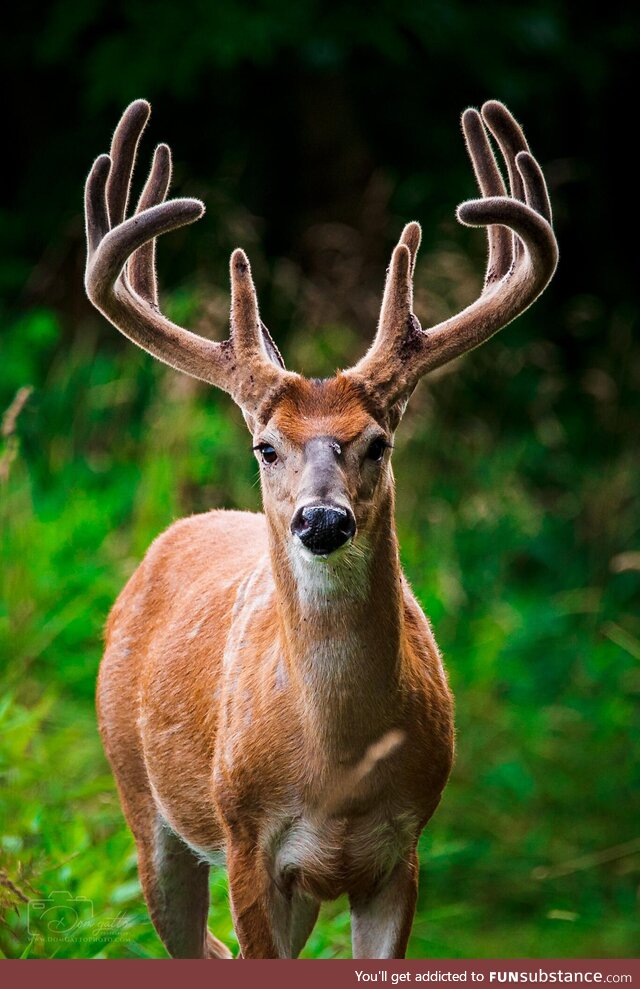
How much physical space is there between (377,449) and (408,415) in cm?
510

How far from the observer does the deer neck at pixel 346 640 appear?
456 centimetres

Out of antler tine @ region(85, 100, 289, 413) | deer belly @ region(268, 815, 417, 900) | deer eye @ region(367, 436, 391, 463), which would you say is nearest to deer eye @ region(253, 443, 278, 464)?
antler tine @ region(85, 100, 289, 413)

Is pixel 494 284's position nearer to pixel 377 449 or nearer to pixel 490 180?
pixel 490 180

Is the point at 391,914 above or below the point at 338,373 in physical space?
below

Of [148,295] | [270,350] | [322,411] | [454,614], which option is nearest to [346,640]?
[322,411]

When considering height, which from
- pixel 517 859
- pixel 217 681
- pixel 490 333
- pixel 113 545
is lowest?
pixel 517 859

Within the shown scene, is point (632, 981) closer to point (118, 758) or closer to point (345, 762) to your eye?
point (345, 762)

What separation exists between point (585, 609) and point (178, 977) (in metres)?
5.03

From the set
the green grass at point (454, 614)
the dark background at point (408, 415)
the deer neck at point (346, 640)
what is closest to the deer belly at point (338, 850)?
the deer neck at point (346, 640)

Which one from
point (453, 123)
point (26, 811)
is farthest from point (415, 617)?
point (453, 123)

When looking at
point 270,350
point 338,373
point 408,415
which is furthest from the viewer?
point 408,415

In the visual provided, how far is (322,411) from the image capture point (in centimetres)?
458

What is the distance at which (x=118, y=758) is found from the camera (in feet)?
18.5

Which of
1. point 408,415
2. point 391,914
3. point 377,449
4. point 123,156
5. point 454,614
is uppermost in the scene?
point 123,156
